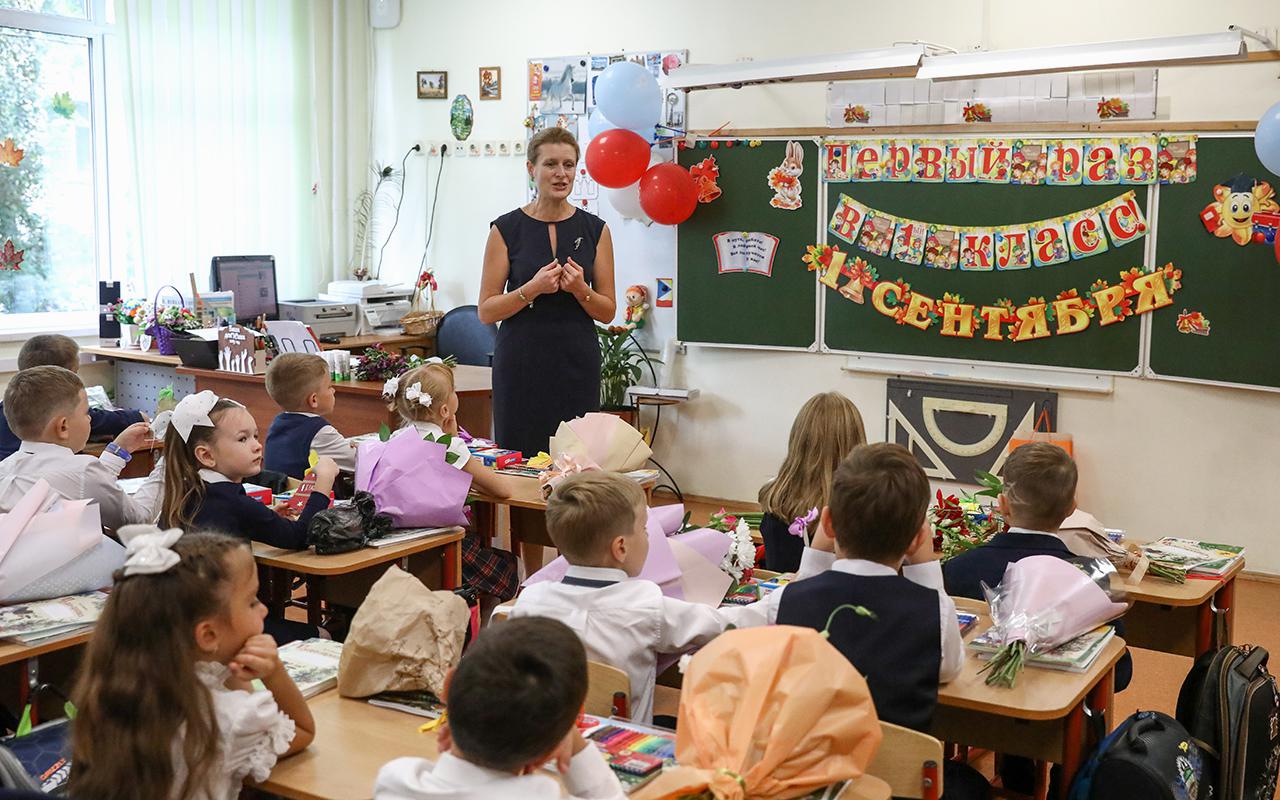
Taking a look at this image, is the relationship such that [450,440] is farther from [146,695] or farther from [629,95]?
[629,95]

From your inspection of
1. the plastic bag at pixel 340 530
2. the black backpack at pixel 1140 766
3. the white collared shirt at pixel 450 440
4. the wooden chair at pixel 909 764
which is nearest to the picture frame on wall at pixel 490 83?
the white collared shirt at pixel 450 440

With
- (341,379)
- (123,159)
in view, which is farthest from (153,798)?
(123,159)

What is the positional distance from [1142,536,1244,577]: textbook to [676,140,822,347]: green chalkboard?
119 inches

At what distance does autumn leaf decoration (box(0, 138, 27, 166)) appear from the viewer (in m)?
6.14

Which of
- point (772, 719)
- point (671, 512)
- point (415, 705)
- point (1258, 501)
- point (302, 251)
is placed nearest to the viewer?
point (772, 719)

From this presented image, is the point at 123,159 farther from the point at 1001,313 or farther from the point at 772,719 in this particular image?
the point at 772,719

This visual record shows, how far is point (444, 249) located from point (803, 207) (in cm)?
237

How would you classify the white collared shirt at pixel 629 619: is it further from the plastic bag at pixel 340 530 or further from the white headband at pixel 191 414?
the white headband at pixel 191 414

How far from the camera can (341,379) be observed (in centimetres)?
541

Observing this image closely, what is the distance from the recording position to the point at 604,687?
217cm

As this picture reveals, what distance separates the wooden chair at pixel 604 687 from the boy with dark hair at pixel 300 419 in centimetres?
197

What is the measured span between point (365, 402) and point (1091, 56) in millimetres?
3236

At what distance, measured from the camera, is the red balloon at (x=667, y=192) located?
20.2ft

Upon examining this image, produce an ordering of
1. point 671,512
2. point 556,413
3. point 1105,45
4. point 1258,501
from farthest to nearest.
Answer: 1. point 1258,501
2. point 1105,45
3. point 556,413
4. point 671,512
